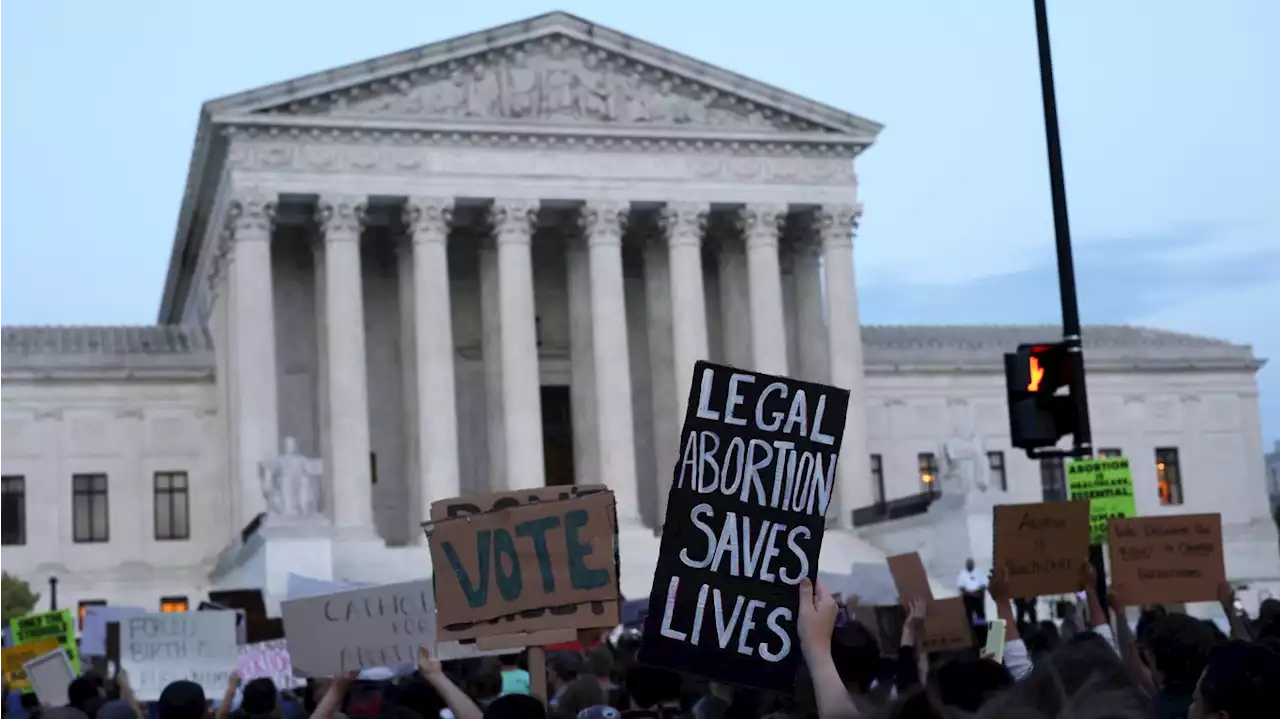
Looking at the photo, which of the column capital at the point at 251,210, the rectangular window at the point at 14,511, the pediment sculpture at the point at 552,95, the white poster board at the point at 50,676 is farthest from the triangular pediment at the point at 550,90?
the white poster board at the point at 50,676

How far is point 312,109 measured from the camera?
52.6 metres

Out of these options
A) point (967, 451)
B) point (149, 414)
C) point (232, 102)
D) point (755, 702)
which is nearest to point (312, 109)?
point (232, 102)

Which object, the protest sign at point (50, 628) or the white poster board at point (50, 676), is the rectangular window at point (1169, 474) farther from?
the white poster board at point (50, 676)

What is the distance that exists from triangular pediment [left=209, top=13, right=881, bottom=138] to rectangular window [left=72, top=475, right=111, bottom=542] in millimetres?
13542

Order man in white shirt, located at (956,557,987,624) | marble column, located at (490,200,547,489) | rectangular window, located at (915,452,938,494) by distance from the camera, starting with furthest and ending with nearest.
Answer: rectangular window, located at (915,452,938,494) → marble column, located at (490,200,547,489) → man in white shirt, located at (956,557,987,624)

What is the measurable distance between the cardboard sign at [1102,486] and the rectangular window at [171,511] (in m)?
41.2

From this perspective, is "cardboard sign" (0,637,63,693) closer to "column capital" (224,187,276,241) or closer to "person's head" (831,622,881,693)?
"person's head" (831,622,881,693)

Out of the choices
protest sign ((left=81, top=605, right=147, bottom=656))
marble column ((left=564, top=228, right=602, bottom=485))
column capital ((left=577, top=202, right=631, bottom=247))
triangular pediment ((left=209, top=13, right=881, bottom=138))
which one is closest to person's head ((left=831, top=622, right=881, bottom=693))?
protest sign ((left=81, top=605, right=147, bottom=656))

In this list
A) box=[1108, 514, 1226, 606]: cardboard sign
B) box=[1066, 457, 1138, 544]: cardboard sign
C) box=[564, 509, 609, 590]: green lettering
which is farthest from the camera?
box=[1066, 457, 1138, 544]: cardboard sign

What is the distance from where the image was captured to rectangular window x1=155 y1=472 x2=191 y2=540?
58.0m

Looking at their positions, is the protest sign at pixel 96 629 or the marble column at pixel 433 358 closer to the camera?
the protest sign at pixel 96 629

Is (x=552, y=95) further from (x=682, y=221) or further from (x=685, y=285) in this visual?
(x=685, y=285)

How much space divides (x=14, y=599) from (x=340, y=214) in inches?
546

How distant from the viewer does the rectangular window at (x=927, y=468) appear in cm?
6569
